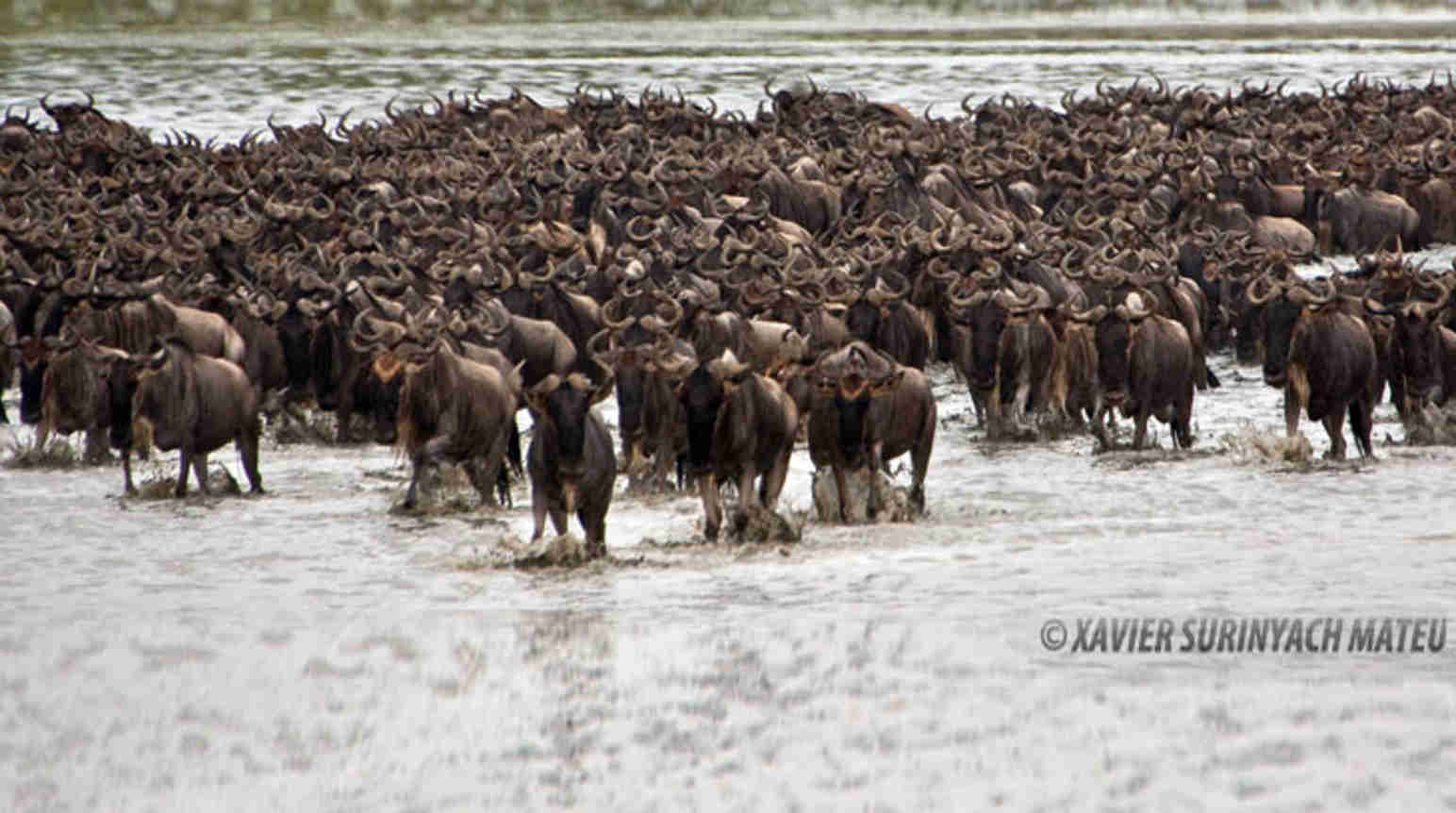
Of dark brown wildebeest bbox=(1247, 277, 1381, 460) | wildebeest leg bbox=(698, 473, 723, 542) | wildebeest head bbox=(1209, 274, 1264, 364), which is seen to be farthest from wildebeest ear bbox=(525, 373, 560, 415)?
wildebeest head bbox=(1209, 274, 1264, 364)

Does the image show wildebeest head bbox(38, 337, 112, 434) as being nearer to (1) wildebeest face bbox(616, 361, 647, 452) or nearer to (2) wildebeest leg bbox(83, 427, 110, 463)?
(2) wildebeest leg bbox(83, 427, 110, 463)

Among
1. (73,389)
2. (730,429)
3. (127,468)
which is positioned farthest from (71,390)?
(730,429)

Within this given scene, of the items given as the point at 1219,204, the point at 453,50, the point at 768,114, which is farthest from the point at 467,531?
the point at 453,50

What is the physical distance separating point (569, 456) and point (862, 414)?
2.49 m

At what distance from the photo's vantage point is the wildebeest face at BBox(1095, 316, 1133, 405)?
20.5 m

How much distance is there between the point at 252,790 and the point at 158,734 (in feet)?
3.85

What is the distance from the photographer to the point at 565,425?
14.6 metres

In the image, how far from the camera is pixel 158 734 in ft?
38.8

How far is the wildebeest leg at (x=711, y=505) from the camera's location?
15.8m

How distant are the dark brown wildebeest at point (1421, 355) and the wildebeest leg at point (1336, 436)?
116cm

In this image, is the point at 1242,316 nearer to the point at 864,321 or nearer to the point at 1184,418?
the point at 1184,418

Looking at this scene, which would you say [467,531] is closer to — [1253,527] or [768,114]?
[1253,527]

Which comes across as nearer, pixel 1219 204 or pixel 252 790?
pixel 252 790

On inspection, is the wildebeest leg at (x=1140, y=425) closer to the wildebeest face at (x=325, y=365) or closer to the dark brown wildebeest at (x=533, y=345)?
the dark brown wildebeest at (x=533, y=345)
